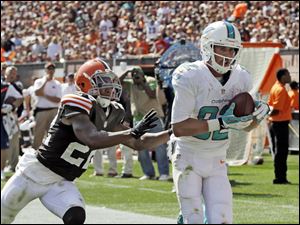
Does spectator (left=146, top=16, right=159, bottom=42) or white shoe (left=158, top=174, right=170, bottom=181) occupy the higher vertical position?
white shoe (left=158, top=174, right=170, bottom=181)

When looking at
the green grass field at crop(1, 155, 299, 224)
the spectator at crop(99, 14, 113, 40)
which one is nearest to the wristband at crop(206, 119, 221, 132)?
the green grass field at crop(1, 155, 299, 224)

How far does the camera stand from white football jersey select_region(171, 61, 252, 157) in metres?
6.74

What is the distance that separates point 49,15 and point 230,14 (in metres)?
10.3

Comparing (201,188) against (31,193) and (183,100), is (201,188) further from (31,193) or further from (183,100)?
(31,193)

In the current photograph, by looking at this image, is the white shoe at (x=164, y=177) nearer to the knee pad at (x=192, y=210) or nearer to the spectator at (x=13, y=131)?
the spectator at (x=13, y=131)

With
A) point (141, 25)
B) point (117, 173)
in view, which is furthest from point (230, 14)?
point (117, 173)

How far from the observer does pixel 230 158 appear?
16.6m

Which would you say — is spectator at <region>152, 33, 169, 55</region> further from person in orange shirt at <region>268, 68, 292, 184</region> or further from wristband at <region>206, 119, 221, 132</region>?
wristband at <region>206, 119, 221, 132</region>

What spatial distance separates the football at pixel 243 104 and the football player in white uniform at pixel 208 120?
0.11 ft

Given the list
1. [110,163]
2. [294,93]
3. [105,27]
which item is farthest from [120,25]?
[110,163]

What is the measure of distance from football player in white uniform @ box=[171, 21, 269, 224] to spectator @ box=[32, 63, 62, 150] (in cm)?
861

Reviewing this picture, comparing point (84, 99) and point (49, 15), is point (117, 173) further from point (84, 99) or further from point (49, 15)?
point (49, 15)

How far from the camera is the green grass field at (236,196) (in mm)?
11039

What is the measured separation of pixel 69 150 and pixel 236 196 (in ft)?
19.2
